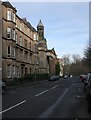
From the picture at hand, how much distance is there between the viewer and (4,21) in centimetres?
5953

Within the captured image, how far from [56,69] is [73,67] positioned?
103 feet

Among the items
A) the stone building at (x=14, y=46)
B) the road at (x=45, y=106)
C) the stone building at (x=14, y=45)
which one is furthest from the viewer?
the stone building at (x=14, y=45)

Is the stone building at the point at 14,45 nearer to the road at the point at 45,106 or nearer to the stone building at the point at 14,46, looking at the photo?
the stone building at the point at 14,46

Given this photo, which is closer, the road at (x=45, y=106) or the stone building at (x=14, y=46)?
the road at (x=45, y=106)

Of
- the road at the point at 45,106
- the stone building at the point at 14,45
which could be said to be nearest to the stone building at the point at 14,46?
the stone building at the point at 14,45

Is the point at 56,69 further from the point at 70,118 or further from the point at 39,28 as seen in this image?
the point at 70,118

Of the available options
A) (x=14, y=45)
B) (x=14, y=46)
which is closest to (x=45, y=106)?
(x=14, y=45)

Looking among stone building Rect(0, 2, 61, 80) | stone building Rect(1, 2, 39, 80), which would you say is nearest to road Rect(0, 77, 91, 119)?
stone building Rect(0, 2, 61, 80)

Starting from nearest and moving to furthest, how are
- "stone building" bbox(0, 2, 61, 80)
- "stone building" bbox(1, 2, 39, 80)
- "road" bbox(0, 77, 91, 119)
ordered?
"road" bbox(0, 77, 91, 119)
"stone building" bbox(0, 2, 61, 80)
"stone building" bbox(1, 2, 39, 80)

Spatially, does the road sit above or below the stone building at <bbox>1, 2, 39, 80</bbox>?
below

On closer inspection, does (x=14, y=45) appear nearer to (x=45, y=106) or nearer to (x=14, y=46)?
(x=14, y=46)

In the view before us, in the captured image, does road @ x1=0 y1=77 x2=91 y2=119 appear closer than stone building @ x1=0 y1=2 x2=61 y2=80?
Yes

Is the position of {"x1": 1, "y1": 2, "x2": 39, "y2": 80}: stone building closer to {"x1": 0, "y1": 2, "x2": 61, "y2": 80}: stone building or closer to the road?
{"x1": 0, "y1": 2, "x2": 61, "y2": 80}: stone building

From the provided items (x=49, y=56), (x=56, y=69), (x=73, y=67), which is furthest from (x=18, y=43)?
(x=73, y=67)
